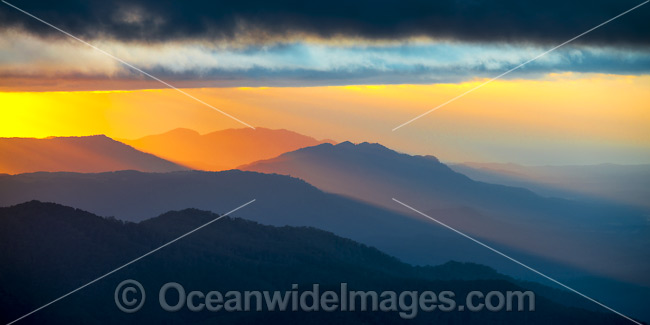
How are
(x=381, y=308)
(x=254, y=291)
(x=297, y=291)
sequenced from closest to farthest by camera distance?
(x=381, y=308) < (x=297, y=291) < (x=254, y=291)

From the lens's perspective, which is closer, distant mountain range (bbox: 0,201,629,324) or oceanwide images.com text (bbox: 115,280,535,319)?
oceanwide images.com text (bbox: 115,280,535,319)

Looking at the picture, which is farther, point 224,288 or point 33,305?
point 224,288

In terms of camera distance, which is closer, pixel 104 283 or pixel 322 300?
pixel 322 300

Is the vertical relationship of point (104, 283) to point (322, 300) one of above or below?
below

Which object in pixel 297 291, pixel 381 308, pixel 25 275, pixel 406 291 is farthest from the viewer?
pixel 406 291

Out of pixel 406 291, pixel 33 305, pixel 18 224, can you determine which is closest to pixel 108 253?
pixel 18 224

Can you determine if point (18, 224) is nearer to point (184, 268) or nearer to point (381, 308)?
point (184, 268)

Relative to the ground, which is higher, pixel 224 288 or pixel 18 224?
pixel 18 224

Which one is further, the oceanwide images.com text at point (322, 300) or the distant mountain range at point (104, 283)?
the distant mountain range at point (104, 283)
